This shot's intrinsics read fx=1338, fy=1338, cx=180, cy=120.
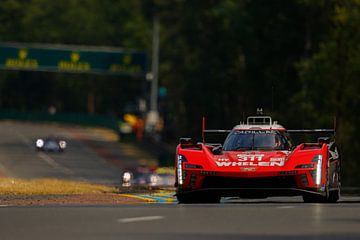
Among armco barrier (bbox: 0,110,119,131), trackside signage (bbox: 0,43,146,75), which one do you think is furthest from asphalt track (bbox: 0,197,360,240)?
armco barrier (bbox: 0,110,119,131)

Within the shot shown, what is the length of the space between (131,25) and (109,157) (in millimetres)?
76598

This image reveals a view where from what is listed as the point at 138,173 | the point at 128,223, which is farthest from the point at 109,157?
the point at 128,223

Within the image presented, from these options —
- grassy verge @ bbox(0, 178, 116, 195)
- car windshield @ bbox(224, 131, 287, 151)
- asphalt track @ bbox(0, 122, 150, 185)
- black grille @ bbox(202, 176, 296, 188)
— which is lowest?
asphalt track @ bbox(0, 122, 150, 185)

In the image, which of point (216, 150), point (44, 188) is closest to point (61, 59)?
point (44, 188)

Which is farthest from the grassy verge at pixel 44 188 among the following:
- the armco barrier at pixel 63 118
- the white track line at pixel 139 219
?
the armco barrier at pixel 63 118

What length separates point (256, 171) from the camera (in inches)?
799

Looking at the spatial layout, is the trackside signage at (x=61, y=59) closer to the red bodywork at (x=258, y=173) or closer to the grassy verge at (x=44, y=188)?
the grassy verge at (x=44, y=188)

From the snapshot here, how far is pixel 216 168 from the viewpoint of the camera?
67.3 feet

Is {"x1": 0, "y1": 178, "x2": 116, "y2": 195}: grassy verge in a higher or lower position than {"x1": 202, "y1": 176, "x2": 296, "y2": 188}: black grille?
lower

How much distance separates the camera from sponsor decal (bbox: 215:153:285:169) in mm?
20359

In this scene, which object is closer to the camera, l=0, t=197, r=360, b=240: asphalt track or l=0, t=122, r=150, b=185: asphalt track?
l=0, t=197, r=360, b=240: asphalt track

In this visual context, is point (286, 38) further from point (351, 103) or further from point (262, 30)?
point (351, 103)

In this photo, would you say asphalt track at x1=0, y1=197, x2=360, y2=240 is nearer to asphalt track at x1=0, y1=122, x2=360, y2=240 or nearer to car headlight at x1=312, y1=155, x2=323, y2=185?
asphalt track at x1=0, y1=122, x2=360, y2=240

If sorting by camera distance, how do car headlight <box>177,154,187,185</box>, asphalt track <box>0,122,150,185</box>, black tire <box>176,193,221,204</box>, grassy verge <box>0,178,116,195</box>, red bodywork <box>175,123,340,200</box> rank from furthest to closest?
asphalt track <box>0,122,150,185</box> < grassy verge <box>0,178,116,195</box> < black tire <box>176,193,221,204</box> < car headlight <box>177,154,187,185</box> < red bodywork <box>175,123,340,200</box>
